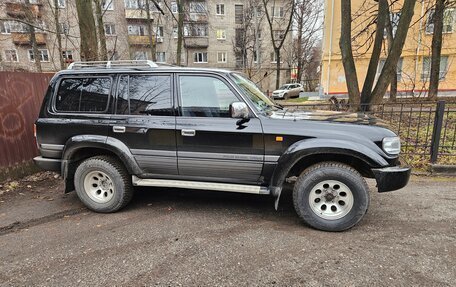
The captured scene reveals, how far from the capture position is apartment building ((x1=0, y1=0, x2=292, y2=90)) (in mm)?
32000

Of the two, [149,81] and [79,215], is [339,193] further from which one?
[79,215]

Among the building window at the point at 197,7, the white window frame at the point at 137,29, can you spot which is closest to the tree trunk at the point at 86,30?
the building window at the point at 197,7

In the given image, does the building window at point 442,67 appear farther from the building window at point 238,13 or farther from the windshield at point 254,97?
the building window at point 238,13

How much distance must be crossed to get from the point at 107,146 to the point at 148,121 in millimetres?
684

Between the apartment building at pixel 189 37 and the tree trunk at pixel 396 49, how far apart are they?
2327 centimetres

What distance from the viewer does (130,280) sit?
98.6 inches

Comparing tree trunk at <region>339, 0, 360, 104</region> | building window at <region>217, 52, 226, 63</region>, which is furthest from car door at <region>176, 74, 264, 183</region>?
building window at <region>217, 52, 226, 63</region>

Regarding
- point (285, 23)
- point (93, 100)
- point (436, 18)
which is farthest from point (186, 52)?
point (93, 100)

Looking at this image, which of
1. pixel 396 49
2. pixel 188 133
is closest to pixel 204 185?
pixel 188 133

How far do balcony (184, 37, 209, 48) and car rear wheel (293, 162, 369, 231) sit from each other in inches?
1427

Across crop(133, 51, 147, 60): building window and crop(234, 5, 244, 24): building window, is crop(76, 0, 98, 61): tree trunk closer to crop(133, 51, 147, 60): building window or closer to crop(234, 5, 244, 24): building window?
crop(133, 51, 147, 60): building window

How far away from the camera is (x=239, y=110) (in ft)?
10.5

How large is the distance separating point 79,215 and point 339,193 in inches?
137

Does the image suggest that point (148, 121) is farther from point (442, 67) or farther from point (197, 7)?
point (197, 7)
